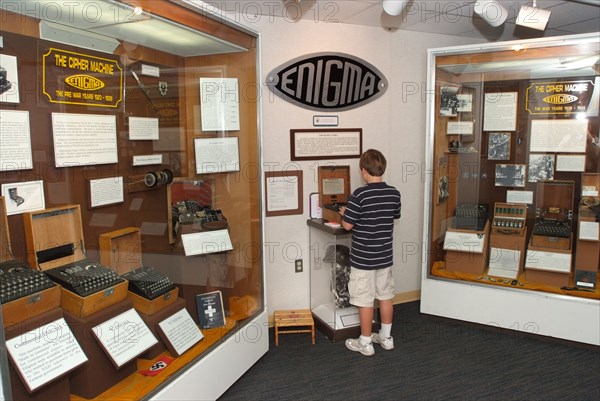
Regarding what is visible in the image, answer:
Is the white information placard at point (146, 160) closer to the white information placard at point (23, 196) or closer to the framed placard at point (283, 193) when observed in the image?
the white information placard at point (23, 196)

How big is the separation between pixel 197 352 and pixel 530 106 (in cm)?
303

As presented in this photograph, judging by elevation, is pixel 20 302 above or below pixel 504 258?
above

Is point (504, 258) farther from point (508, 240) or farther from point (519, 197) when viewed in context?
point (519, 197)

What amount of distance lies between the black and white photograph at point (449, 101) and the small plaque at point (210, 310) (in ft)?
7.60

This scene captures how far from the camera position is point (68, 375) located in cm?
188

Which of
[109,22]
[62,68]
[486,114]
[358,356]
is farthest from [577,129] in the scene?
[62,68]

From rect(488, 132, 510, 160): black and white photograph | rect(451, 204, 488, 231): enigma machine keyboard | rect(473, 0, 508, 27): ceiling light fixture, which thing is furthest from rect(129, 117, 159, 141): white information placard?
rect(488, 132, 510, 160): black and white photograph

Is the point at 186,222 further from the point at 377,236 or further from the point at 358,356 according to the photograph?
the point at 358,356

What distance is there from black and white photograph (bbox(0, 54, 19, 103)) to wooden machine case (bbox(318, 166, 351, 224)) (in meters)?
2.16

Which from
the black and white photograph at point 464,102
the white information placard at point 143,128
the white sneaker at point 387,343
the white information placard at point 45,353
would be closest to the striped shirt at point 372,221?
the white sneaker at point 387,343

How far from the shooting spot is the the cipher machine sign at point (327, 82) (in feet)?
10.9

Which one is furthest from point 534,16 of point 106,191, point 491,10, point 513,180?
point 106,191

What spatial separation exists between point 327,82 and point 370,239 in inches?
53.2

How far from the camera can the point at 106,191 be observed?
8.05ft
